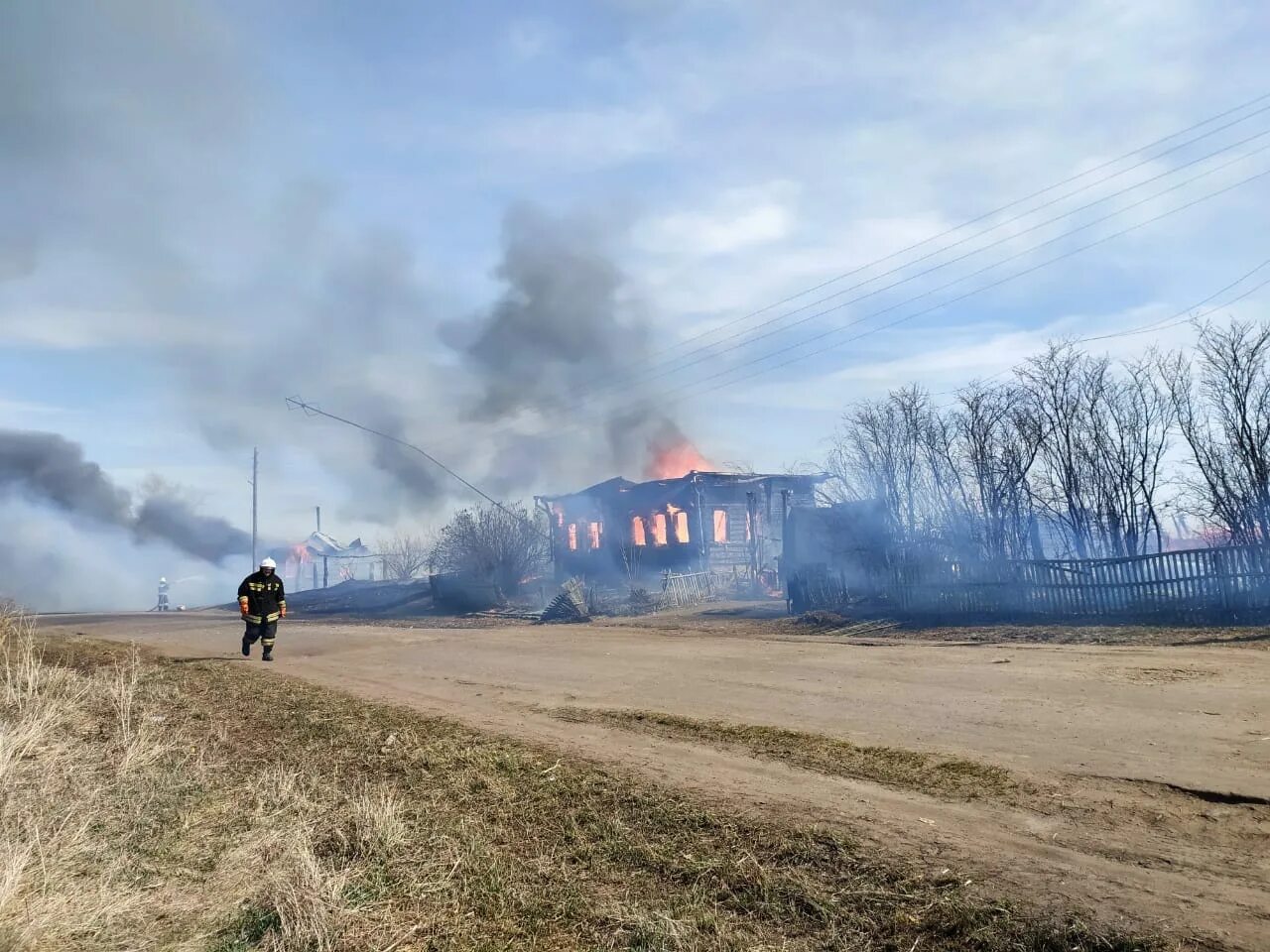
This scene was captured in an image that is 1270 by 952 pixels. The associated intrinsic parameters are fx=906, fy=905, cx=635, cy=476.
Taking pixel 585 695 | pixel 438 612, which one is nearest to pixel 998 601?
pixel 585 695

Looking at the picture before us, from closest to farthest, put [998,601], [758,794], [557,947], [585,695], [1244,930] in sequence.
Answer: [1244,930], [557,947], [758,794], [585,695], [998,601]

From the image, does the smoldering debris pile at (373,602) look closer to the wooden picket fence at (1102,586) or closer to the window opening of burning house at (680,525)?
the window opening of burning house at (680,525)

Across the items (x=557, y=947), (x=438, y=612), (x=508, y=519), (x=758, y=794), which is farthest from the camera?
(x=508, y=519)

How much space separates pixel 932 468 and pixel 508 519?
16.2 meters

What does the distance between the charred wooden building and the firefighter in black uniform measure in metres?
21.1

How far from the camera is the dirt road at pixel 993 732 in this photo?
13.9 ft

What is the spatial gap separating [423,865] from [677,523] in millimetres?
34796

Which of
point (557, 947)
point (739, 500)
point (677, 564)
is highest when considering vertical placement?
point (739, 500)

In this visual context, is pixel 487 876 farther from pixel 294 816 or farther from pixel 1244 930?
pixel 1244 930

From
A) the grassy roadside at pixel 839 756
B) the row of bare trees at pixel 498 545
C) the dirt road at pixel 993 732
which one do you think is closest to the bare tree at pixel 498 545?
the row of bare trees at pixel 498 545

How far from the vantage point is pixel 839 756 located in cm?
664

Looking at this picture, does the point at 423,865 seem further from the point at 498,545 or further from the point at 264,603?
the point at 498,545

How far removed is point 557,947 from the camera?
401 cm

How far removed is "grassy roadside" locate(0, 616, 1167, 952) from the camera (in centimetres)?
403
